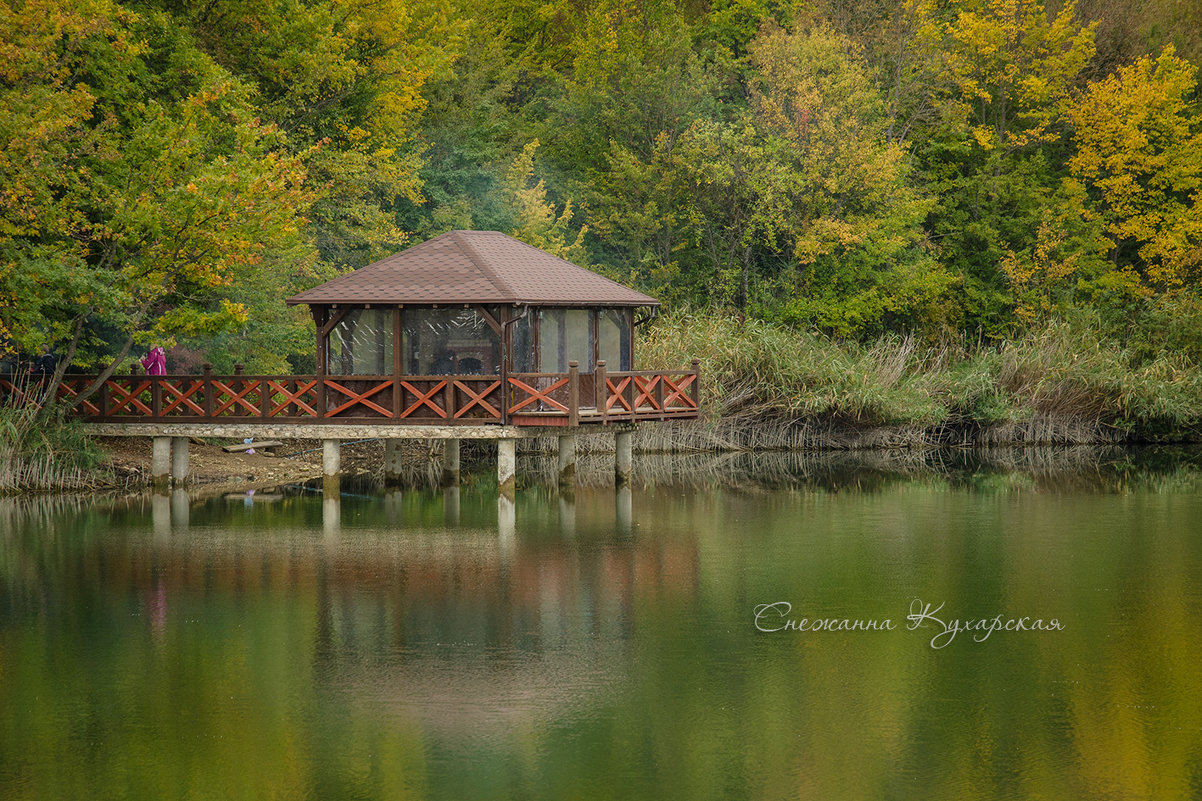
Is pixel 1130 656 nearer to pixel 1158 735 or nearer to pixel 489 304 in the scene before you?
pixel 1158 735

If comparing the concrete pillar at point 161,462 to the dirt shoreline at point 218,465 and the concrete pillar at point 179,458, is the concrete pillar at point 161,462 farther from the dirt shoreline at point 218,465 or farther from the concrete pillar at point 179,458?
the dirt shoreline at point 218,465

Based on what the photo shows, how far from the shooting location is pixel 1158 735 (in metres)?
8.86

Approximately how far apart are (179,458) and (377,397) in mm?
3827

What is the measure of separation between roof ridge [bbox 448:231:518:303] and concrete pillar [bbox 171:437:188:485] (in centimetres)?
590

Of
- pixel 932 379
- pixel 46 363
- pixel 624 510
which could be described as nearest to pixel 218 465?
pixel 46 363

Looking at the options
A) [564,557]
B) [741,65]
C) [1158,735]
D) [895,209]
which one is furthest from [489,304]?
[741,65]

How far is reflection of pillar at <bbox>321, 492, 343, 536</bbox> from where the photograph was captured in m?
18.1

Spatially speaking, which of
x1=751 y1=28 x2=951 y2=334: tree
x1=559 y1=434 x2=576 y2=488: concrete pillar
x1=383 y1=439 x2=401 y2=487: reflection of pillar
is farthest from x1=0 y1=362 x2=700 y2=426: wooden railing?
x1=751 y1=28 x2=951 y2=334: tree

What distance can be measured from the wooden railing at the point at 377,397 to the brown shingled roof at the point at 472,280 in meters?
1.33

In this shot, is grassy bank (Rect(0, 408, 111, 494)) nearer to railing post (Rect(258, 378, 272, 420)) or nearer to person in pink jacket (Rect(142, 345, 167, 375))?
person in pink jacket (Rect(142, 345, 167, 375))

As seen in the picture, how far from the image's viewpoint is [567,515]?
19828mm

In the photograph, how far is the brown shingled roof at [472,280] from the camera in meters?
21.9

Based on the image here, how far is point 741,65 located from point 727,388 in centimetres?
1688

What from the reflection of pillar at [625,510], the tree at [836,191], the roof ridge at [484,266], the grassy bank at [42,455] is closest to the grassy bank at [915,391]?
the tree at [836,191]
